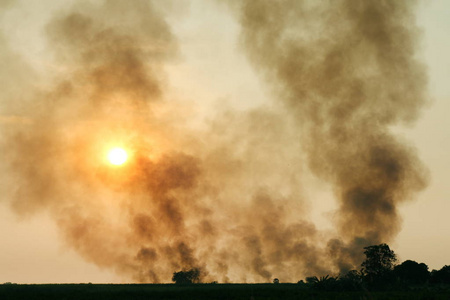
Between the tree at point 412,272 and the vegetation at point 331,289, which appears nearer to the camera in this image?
the vegetation at point 331,289

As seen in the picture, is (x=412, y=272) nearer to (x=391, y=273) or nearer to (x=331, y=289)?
(x=391, y=273)

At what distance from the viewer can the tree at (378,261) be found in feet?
314

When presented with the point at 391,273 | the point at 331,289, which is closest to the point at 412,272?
Answer: the point at 391,273

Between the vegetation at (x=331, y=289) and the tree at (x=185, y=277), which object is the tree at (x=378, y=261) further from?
the tree at (x=185, y=277)

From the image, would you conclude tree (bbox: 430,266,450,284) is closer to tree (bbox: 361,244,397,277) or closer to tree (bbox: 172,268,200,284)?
tree (bbox: 361,244,397,277)

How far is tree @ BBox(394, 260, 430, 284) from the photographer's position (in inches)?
3679

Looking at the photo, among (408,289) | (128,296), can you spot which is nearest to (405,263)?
(408,289)

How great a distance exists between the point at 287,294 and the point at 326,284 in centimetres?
1255

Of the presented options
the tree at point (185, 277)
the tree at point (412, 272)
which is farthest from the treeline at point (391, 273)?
the tree at point (185, 277)

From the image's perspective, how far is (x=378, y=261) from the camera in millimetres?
96438

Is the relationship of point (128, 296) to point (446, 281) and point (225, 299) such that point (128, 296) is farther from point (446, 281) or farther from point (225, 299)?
point (446, 281)

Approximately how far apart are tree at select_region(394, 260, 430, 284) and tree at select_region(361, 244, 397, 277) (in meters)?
1.87

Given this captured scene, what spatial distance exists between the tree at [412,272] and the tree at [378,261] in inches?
73.6

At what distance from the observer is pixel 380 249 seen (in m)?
97.6
